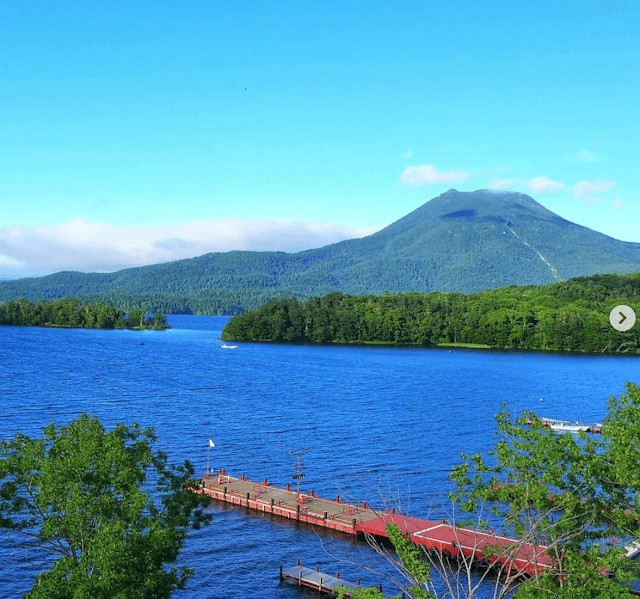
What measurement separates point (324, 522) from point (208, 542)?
7.78 m

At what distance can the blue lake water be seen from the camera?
40.5m

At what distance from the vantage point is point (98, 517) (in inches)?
843

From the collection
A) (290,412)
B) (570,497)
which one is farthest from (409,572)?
(290,412)

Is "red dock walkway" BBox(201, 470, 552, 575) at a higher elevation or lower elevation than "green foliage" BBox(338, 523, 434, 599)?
lower

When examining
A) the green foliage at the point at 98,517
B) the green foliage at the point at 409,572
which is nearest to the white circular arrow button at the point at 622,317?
the green foliage at the point at 409,572

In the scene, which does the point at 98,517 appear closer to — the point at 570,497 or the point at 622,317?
the point at 570,497

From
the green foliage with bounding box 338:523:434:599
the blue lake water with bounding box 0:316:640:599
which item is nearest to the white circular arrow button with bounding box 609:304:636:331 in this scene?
the green foliage with bounding box 338:523:434:599

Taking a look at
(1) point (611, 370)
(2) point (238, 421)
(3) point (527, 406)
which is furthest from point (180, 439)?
(1) point (611, 370)

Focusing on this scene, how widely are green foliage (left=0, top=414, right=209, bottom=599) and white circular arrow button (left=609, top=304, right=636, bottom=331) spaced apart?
569 inches

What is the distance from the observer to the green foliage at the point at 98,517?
63.2 ft

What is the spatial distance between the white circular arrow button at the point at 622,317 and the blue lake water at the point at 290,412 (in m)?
8.71

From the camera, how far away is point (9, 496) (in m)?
22.7

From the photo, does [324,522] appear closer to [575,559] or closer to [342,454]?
[342,454]

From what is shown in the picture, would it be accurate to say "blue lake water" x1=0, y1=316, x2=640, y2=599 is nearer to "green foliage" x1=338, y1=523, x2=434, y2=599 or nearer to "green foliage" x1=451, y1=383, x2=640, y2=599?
"green foliage" x1=338, y1=523, x2=434, y2=599
